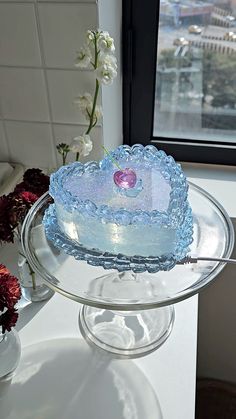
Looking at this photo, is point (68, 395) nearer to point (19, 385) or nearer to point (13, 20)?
point (19, 385)

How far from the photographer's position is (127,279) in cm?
68

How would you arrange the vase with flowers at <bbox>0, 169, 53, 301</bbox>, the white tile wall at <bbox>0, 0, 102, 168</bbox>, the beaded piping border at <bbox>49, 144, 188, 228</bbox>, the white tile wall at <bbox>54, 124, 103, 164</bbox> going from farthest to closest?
1. the white tile wall at <bbox>54, 124, 103, 164</bbox>
2. the white tile wall at <bbox>0, 0, 102, 168</bbox>
3. the vase with flowers at <bbox>0, 169, 53, 301</bbox>
4. the beaded piping border at <bbox>49, 144, 188, 228</bbox>

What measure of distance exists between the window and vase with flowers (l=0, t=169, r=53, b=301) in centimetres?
34

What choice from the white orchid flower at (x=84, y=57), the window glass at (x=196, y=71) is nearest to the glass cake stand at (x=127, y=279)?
the white orchid flower at (x=84, y=57)

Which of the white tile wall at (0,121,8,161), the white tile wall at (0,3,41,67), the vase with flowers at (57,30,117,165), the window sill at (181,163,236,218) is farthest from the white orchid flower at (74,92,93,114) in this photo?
the window sill at (181,163,236,218)

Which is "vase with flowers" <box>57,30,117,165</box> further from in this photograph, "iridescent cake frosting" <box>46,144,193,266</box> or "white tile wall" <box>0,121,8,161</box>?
"white tile wall" <box>0,121,8,161</box>

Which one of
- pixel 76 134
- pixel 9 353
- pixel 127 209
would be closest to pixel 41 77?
pixel 76 134

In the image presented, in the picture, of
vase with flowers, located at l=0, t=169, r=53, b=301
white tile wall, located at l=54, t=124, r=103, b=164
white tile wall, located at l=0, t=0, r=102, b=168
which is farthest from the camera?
white tile wall, located at l=54, t=124, r=103, b=164

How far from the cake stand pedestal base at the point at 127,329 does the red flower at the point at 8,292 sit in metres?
0.21

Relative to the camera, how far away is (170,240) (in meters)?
0.54

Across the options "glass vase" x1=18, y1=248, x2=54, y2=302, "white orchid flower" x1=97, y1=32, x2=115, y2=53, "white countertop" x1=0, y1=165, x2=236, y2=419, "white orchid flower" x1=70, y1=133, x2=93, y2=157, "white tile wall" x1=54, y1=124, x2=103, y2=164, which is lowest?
"white countertop" x1=0, y1=165, x2=236, y2=419

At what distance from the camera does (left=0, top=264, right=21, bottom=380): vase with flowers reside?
56 centimetres

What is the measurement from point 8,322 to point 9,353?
0.39ft

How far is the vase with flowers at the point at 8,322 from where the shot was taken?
0.56m
